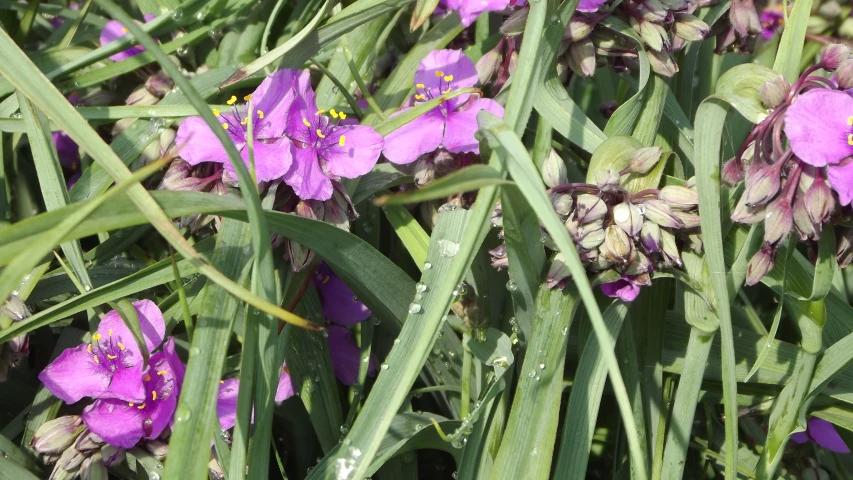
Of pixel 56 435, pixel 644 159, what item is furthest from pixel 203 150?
pixel 644 159

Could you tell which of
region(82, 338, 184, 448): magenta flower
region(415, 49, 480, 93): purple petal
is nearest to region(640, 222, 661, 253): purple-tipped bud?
region(415, 49, 480, 93): purple petal

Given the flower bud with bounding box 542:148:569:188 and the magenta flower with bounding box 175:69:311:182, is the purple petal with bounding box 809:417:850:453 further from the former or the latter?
the magenta flower with bounding box 175:69:311:182

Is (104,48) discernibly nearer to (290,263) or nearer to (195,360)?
(290,263)

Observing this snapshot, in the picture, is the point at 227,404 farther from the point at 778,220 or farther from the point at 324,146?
the point at 778,220

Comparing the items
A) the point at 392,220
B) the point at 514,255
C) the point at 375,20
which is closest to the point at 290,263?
the point at 392,220

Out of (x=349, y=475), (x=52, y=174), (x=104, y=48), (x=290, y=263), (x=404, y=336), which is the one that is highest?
(x=104, y=48)

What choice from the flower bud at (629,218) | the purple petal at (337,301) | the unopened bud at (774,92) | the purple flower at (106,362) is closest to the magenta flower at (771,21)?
the unopened bud at (774,92)

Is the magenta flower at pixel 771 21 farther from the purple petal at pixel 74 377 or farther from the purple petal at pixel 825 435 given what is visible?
the purple petal at pixel 74 377
